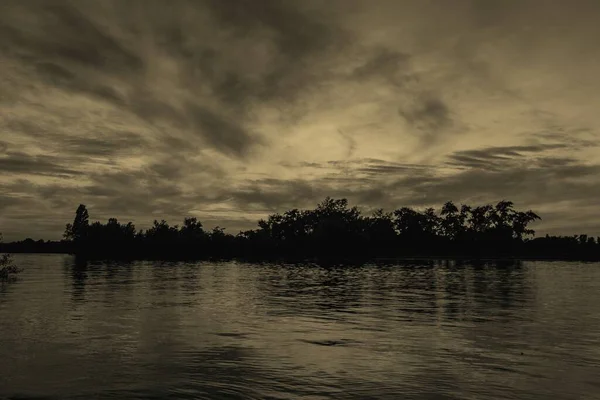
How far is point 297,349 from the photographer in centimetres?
2158

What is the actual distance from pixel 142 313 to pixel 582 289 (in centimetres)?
4420

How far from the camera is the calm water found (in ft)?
51.4

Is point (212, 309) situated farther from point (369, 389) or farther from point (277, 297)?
point (369, 389)

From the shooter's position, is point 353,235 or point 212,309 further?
point 353,235

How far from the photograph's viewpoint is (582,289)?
53.5 meters

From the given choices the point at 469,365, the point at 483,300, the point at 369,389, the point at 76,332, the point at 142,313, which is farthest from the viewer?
the point at 483,300

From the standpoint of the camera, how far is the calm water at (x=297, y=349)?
15.7 m

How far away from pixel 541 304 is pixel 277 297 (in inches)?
836

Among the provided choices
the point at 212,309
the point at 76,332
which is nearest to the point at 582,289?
A: the point at 212,309

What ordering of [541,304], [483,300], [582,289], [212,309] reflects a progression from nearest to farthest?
[212,309], [541,304], [483,300], [582,289]

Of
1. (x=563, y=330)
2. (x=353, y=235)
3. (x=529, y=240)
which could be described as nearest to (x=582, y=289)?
(x=563, y=330)

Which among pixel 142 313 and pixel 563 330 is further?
pixel 142 313

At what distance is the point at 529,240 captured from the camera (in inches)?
7859

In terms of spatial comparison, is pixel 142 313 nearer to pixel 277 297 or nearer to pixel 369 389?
pixel 277 297
